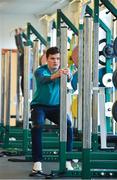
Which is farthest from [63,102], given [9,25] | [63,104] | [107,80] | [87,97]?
[9,25]

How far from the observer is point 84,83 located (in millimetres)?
3453

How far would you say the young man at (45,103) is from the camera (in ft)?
13.9

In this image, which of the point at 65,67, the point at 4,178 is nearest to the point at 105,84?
the point at 65,67

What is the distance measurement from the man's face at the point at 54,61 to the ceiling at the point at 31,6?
216 inches

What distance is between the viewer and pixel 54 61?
172 inches

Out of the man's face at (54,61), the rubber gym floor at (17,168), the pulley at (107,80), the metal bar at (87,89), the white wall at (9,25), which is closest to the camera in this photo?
the metal bar at (87,89)

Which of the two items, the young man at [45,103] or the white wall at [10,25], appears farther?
the white wall at [10,25]

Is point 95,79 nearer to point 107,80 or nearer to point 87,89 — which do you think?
point 107,80

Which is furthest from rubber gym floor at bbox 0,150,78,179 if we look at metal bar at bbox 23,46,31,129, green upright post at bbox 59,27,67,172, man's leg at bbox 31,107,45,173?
metal bar at bbox 23,46,31,129

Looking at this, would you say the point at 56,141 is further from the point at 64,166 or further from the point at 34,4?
the point at 34,4

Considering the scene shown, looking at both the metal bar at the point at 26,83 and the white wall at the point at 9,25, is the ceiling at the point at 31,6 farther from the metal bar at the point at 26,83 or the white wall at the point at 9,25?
the metal bar at the point at 26,83

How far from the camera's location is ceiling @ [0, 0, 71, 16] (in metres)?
9.74

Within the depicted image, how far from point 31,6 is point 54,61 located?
20.3 ft

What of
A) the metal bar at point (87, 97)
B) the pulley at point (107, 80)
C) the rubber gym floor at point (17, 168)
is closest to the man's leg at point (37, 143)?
the rubber gym floor at point (17, 168)
